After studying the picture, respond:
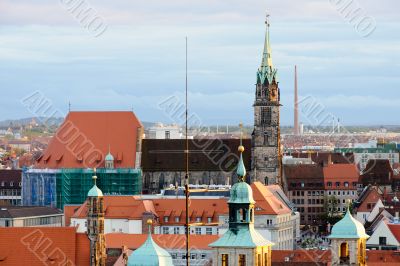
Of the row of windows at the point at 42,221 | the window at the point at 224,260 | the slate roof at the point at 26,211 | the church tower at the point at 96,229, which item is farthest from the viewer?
the slate roof at the point at 26,211

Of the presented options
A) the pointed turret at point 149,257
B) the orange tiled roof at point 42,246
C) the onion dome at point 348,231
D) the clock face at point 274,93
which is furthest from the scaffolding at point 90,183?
the pointed turret at point 149,257

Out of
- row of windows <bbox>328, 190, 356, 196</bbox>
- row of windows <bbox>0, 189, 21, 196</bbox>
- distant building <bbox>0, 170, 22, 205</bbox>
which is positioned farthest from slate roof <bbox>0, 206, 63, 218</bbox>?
row of windows <bbox>0, 189, 21, 196</bbox>

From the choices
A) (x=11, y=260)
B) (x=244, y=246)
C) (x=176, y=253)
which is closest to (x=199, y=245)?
(x=176, y=253)

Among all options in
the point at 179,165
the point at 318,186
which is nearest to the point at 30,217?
the point at 179,165

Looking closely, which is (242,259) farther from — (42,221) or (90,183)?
(90,183)

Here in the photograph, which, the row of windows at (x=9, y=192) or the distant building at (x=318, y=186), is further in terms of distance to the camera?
the row of windows at (x=9, y=192)

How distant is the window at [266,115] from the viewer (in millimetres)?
136875

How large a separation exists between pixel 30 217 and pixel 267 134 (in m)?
19.3

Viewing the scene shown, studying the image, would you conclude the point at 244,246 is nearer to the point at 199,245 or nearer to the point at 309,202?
the point at 199,245

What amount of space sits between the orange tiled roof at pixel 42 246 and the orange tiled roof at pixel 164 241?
948cm

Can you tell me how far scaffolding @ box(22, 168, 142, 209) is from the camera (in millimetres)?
135375

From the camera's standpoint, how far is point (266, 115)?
137125mm

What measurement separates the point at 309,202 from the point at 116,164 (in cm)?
3065

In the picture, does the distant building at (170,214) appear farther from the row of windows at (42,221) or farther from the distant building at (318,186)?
the distant building at (318,186)
